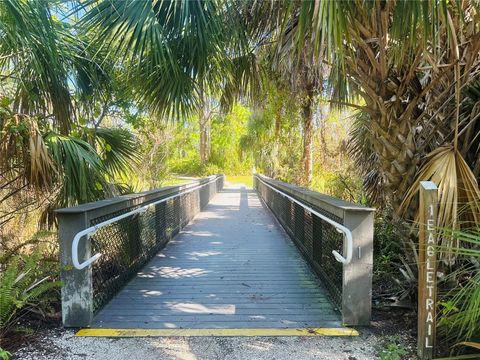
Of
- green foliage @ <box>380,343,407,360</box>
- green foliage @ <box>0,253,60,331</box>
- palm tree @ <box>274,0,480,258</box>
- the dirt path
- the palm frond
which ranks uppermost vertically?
palm tree @ <box>274,0,480,258</box>

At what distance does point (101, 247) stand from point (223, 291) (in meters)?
1.35

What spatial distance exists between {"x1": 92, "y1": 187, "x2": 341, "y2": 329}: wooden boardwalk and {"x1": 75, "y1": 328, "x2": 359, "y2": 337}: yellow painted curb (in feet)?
0.26

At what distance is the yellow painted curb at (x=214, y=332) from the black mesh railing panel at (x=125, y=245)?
1.28 ft

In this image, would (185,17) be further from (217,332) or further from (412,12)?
(217,332)

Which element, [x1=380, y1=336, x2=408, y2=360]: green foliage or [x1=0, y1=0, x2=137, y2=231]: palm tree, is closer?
[x1=380, y1=336, x2=408, y2=360]: green foliage

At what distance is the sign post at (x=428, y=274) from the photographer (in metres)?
2.44

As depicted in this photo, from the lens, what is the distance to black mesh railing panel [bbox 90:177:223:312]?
11.1 ft

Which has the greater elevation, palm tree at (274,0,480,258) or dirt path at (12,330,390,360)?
palm tree at (274,0,480,258)

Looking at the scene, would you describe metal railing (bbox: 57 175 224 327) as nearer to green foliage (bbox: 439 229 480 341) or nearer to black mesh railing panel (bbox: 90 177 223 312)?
black mesh railing panel (bbox: 90 177 223 312)

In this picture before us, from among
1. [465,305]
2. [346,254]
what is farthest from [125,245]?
[465,305]

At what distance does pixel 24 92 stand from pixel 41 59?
2.07 feet

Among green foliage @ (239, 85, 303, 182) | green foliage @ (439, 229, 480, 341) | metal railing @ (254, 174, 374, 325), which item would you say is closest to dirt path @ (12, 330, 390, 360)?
metal railing @ (254, 174, 374, 325)

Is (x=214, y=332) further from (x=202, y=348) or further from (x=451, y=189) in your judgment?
(x=451, y=189)

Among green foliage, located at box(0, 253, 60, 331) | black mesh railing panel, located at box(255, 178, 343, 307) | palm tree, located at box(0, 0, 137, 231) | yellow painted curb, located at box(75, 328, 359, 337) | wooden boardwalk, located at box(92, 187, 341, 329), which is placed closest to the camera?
green foliage, located at box(0, 253, 60, 331)
